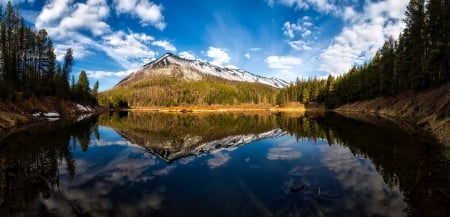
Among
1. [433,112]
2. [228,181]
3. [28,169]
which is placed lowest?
[228,181]

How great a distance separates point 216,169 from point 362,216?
889 centimetres

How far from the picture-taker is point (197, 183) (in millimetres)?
13406

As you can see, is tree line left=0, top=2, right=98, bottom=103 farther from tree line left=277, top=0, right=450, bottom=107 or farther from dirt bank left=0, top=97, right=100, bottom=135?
tree line left=277, top=0, right=450, bottom=107

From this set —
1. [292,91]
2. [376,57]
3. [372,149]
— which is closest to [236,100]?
[292,91]

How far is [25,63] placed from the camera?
69125mm

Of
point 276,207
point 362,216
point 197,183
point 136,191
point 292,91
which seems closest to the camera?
point 362,216

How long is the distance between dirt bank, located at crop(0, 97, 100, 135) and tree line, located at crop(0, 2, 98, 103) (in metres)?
1.64

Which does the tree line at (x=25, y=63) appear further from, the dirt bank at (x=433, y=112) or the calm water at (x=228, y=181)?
the dirt bank at (x=433, y=112)

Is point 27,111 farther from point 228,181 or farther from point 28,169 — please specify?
point 228,181

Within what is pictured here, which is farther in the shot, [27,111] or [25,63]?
[25,63]

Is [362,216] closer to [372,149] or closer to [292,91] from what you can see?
[372,149]

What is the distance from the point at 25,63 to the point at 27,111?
74.8ft

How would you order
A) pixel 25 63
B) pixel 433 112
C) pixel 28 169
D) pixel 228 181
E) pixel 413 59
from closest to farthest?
pixel 228 181
pixel 28 169
pixel 433 112
pixel 413 59
pixel 25 63

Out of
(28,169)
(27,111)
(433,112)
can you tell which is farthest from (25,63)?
(433,112)
